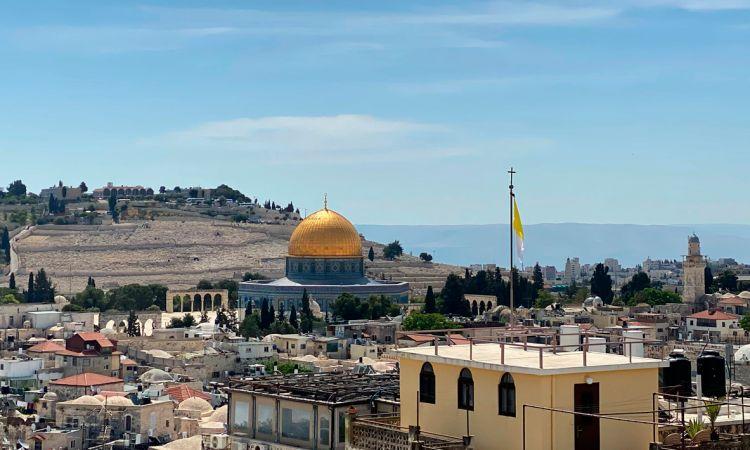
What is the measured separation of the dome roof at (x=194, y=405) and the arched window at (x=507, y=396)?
3258 cm

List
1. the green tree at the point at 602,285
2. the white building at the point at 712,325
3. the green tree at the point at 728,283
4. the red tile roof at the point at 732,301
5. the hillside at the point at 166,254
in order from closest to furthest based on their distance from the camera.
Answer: the white building at the point at 712,325
the red tile roof at the point at 732,301
the green tree at the point at 602,285
the green tree at the point at 728,283
the hillside at the point at 166,254

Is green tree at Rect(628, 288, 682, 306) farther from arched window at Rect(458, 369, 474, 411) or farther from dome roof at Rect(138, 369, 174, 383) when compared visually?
arched window at Rect(458, 369, 474, 411)

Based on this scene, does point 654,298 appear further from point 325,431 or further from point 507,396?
point 507,396

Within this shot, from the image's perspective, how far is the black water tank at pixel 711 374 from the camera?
12.7 m

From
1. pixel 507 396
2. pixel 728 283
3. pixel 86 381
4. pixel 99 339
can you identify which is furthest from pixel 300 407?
pixel 728 283

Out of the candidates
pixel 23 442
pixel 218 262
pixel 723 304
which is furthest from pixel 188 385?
pixel 218 262

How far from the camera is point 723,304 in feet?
242

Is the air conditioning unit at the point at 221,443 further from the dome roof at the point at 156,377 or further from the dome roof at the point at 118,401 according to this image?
the dome roof at the point at 156,377

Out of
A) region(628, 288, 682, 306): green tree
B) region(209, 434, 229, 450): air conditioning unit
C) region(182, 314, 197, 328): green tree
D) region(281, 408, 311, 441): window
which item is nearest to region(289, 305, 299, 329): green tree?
region(182, 314, 197, 328): green tree

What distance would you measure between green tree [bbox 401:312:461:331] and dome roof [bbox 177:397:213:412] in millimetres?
21462

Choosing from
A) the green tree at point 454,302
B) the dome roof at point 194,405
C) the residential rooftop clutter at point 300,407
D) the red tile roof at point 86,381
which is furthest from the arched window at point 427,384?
the green tree at point 454,302

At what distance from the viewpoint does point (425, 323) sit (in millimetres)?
64938

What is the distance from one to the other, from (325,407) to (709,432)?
3.65 m

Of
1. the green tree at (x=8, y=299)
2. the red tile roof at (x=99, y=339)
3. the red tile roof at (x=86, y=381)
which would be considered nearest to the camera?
the red tile roof at (x=86, y=381)
